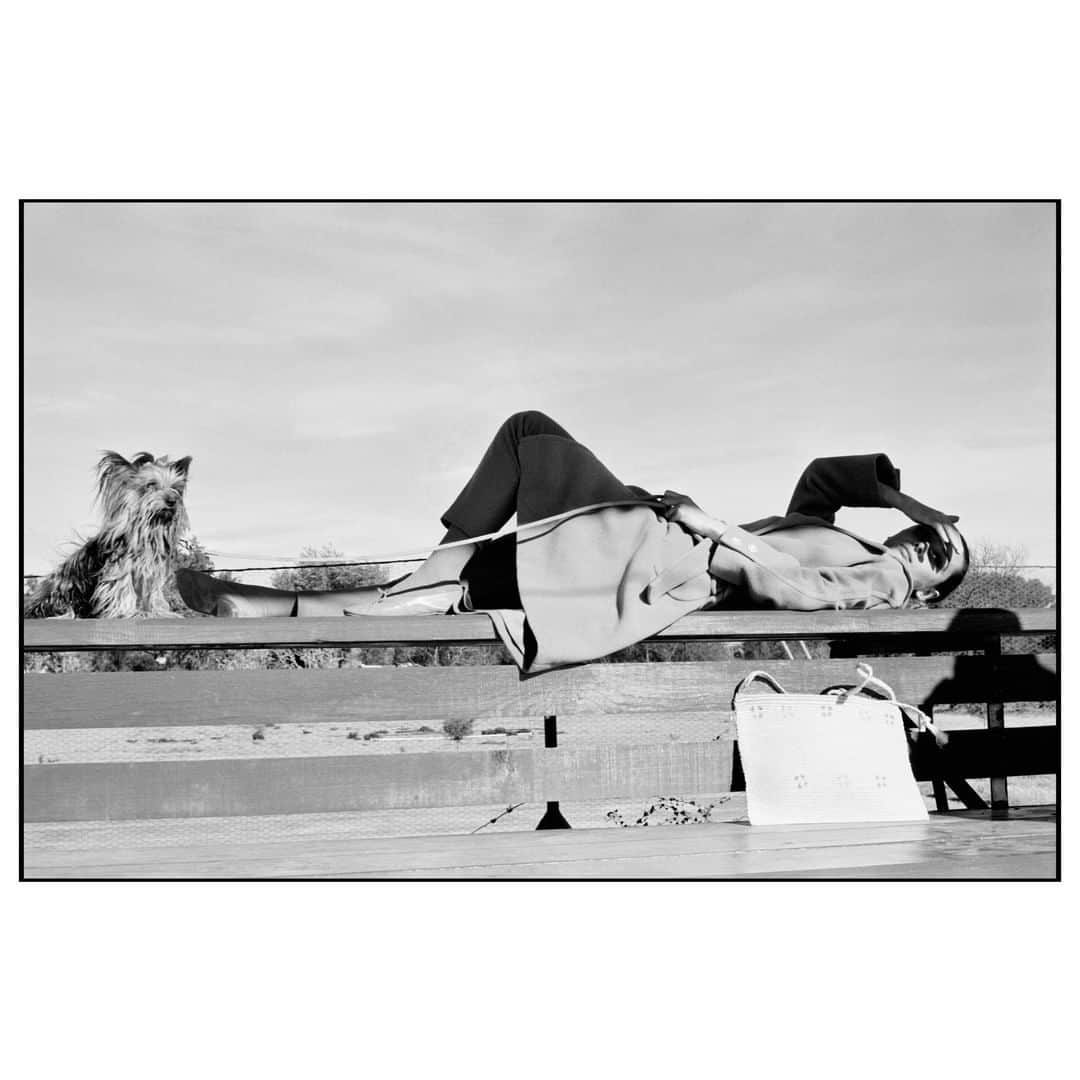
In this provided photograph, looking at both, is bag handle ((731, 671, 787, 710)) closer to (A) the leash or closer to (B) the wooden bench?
(B) the wooden bench

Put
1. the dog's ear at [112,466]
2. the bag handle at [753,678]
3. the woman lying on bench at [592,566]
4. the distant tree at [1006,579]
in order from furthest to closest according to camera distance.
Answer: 1. the distant tree at [1006,579]
2. the dog's ear at [112,466]
3. the woman lying on bench at [592,566]
4. the bag handle at [753,678]

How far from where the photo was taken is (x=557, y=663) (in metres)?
2.43

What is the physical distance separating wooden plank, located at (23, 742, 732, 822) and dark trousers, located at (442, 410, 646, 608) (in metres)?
0.57

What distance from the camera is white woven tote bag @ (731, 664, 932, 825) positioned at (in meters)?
2.38

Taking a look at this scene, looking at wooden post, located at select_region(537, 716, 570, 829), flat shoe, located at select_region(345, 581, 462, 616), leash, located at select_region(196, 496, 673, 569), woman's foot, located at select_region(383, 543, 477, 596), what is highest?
leash, located at select_region(196, 496, 673, 569)

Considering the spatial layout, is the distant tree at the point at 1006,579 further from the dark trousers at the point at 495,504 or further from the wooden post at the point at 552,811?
the wooden post at the point at 552,811

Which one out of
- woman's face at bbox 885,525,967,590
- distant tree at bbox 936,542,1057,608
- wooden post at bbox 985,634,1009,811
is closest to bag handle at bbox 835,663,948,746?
wooden post at bbox 985,634,1009,811

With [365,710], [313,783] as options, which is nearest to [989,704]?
[365,710]

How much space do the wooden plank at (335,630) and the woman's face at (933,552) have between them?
0.50 m

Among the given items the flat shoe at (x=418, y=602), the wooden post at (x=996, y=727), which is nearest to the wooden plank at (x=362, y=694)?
the flat shoe at (x=418, y=602)

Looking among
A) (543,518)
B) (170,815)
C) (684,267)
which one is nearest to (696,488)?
(684,267)

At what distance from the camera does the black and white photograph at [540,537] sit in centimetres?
232

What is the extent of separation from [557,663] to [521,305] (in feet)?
14.7

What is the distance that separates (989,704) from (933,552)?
1.32ft
